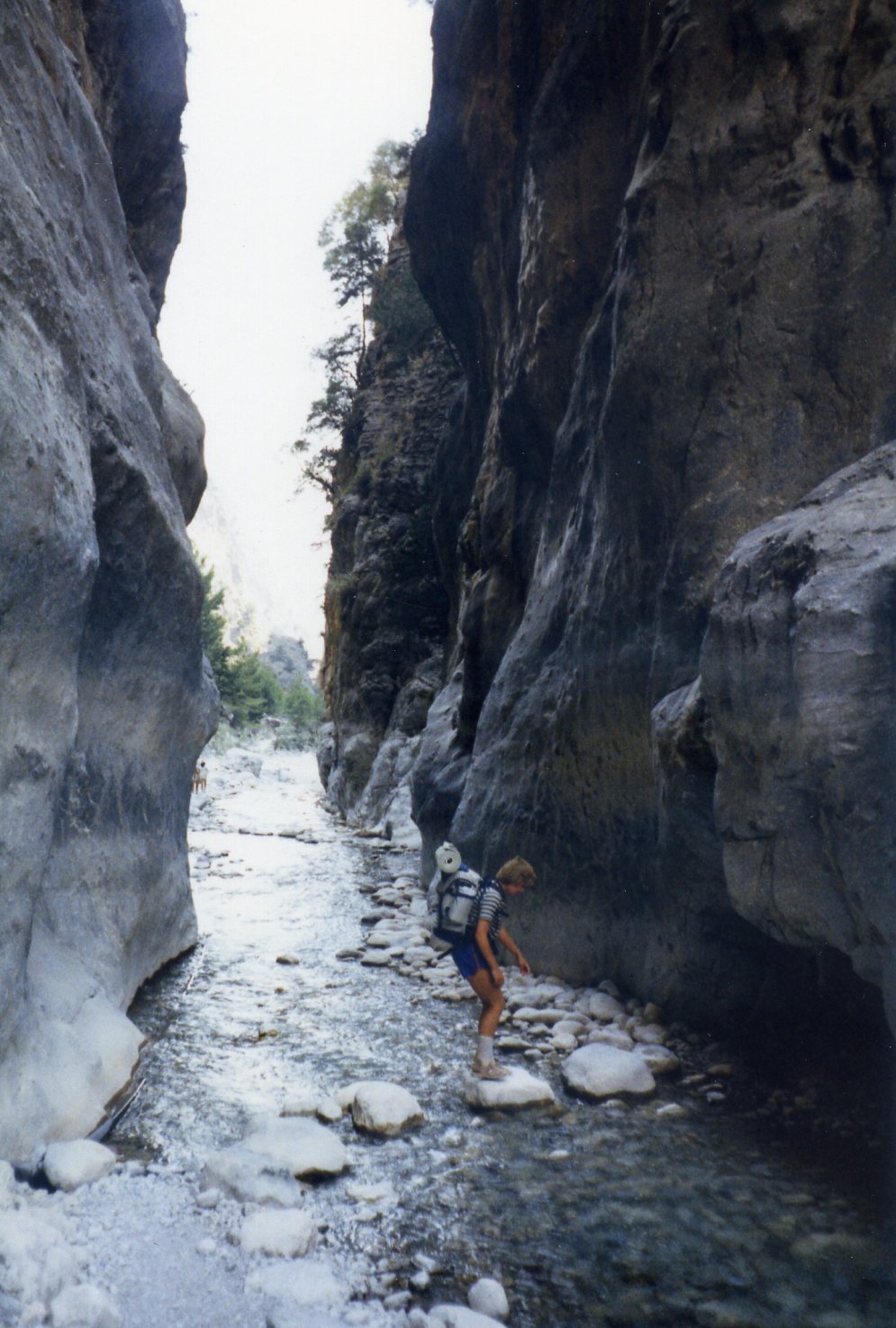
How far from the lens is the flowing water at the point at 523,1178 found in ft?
11.4

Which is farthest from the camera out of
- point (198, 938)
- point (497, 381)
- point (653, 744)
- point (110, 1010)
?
point (497, 381)

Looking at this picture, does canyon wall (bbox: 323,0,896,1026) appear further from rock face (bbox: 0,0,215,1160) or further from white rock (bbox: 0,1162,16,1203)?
white rock (bbox: 0,1162,16,1203)

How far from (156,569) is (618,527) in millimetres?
4071

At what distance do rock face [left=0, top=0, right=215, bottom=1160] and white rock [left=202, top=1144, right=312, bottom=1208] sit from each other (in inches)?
33.4

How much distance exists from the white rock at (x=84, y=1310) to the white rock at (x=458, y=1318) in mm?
1107

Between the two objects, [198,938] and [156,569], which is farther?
[198,938]

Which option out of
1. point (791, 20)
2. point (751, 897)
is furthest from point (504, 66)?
point (751, 897)

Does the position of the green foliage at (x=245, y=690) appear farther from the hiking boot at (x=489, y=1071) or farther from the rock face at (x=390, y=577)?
the hiking boot at (x=489, y=1071)

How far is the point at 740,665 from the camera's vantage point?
500 cm

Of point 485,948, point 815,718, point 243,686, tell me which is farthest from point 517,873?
point 243,686

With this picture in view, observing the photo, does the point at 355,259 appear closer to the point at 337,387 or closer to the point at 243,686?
the point at 337,387

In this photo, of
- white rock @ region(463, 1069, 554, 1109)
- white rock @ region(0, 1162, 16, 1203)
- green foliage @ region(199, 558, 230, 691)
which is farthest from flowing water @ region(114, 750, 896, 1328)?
green foliage @ region(199, 558, 230, 691)

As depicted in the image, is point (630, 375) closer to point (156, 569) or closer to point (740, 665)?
point (740, 665)

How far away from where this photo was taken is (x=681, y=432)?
7.05m
